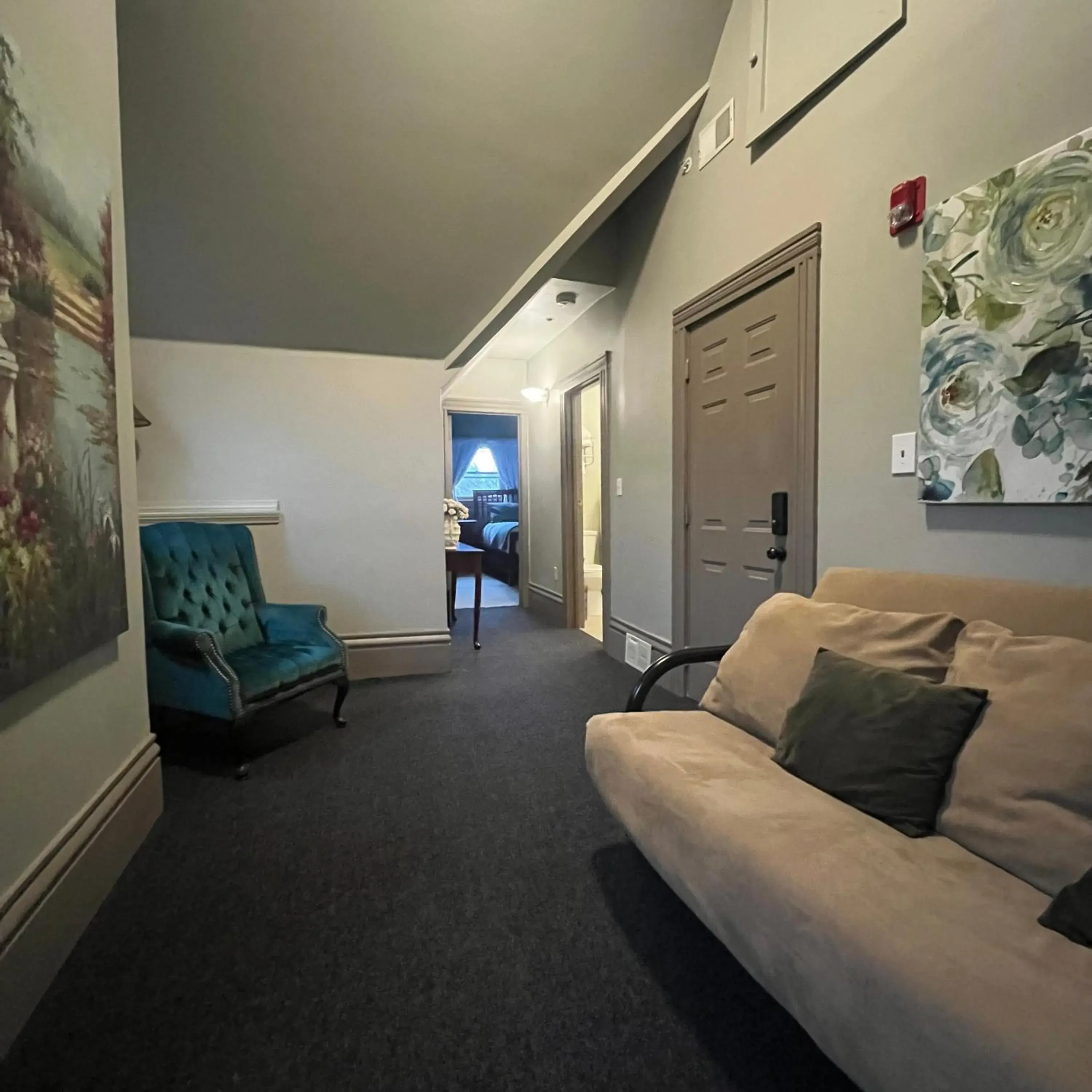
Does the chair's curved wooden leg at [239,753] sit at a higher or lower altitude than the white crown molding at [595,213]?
lower

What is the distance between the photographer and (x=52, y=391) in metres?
1.33

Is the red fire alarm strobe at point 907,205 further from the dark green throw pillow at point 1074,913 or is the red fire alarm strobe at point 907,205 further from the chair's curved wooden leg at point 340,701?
the chair's curved wooden leg at point 340,701

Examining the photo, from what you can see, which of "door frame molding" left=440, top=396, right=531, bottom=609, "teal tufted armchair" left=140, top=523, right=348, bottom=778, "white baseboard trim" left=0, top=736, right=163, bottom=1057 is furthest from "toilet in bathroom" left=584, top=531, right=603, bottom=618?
"white baseboard trim" left=0, top=736, right=163, bottom=1057

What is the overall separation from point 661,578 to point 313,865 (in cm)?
228

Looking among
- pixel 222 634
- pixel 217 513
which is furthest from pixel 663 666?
pixel 217 513

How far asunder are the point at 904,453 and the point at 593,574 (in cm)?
414

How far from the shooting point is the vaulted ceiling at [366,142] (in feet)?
7.04

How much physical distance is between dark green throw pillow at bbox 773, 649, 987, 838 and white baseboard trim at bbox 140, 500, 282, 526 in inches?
117

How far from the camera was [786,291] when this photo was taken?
238 cm

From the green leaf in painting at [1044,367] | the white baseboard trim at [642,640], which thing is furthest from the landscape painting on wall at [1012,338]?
the white baseboard trim at [642,640]

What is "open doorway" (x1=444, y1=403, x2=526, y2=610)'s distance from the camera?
7.02m

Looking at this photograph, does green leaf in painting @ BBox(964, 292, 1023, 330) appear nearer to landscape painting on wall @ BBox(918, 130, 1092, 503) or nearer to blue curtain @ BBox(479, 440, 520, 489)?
landscape painting on wall @ BBox(918, 130, 1092, 503)

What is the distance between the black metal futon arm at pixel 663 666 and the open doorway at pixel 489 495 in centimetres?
433

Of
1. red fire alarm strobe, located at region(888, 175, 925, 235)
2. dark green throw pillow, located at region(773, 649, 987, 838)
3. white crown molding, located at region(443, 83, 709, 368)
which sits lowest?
dark green throw pillow, located at region(773, 649, 987, 838)
